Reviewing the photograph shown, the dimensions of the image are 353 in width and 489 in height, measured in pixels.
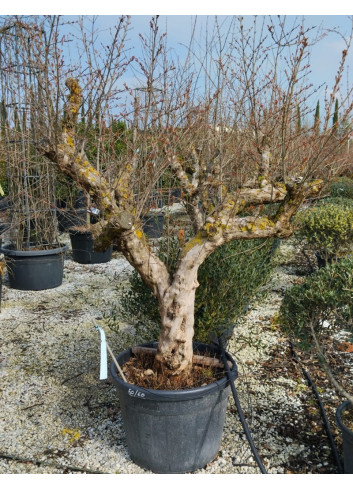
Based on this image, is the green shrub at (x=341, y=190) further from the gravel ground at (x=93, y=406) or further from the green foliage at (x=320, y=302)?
the green foliage at (x=320, y=302)

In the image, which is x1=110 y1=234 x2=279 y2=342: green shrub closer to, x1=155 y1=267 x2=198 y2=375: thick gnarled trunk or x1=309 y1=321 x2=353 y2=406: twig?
x1=155 y1=267 x2=198 y2=375: thick gnarled trunk

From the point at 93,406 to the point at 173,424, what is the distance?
36.7 inches

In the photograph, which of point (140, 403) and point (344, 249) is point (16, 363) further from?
point (344, 249)

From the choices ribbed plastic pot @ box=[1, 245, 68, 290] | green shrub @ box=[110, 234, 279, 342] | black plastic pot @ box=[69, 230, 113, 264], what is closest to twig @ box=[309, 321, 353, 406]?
green shrub @ box=[110, 234, 279, 342]

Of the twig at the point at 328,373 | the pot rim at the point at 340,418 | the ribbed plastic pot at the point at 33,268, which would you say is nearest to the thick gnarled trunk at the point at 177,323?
the twig at the point at 328,373

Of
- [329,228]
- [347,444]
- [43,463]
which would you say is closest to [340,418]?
[347,444]

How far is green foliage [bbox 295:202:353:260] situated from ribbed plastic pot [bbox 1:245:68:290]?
9.60 feet

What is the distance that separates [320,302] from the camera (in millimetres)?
2559

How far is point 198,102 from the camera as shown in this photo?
434cm

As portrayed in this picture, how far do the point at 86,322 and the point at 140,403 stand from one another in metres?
2.35

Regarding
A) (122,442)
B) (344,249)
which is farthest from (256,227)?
(344,249)

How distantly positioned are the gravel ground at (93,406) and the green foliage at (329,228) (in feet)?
4.61

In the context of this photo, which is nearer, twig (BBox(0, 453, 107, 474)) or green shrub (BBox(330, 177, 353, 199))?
twig (BBox(0, 453, 107, 474))

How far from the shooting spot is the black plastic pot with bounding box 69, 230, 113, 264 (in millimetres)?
6957
